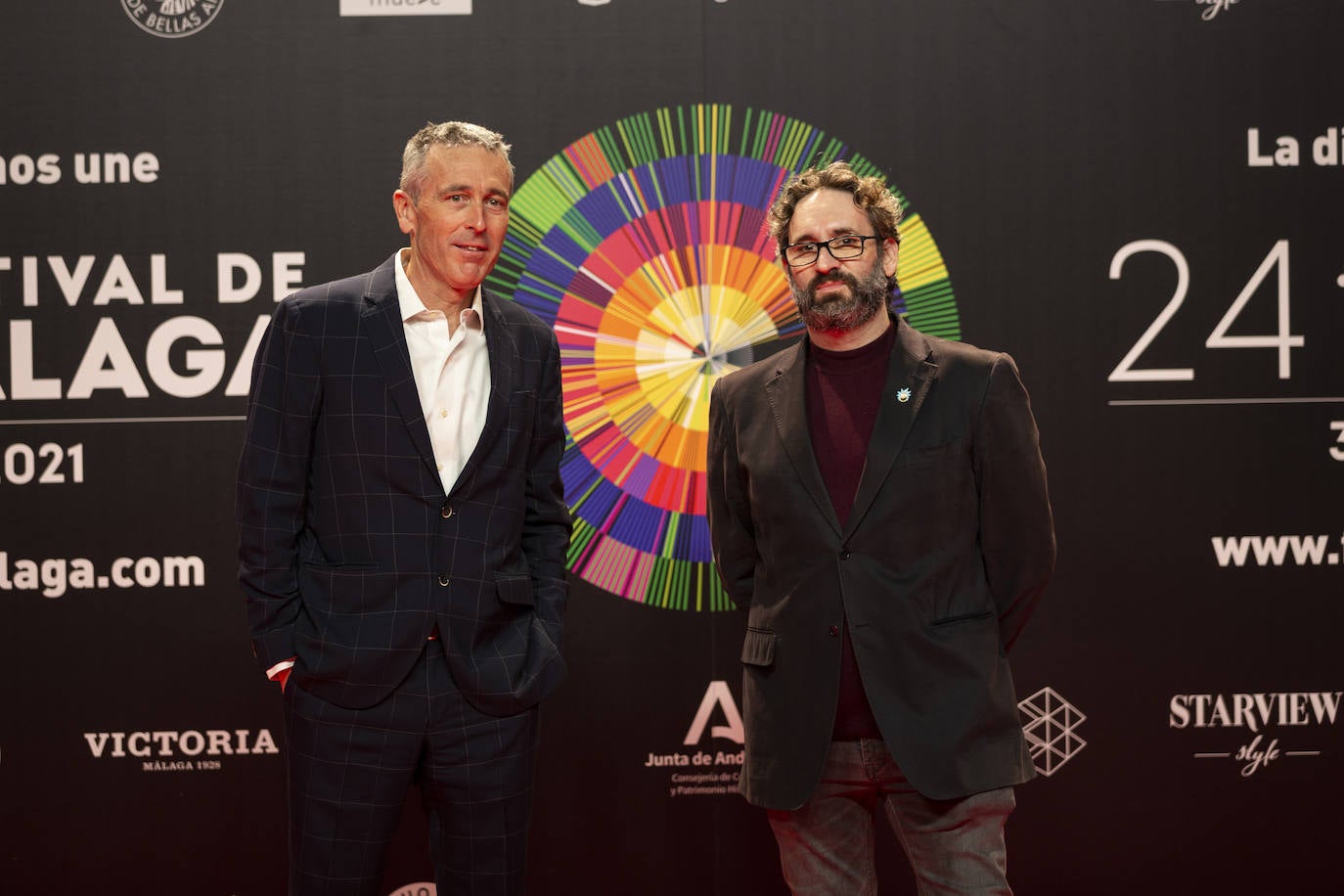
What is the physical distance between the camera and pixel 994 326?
3.20 meters

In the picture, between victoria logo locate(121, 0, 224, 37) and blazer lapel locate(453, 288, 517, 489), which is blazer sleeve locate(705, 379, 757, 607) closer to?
blazer lapel locate(453, 288, 517, 489)

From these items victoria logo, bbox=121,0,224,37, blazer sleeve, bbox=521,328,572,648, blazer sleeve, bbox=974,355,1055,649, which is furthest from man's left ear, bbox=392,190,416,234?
victoria logo, bbox=121,0,224,37

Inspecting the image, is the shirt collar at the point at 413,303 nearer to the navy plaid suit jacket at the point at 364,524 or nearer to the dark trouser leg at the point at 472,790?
the navy plaid suit jacket at the point at 364,524

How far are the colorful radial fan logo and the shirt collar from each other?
0.81m

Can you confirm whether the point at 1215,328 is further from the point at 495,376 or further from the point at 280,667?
the point at 280,667

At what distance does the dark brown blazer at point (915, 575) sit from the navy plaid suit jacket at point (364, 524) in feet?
1.72

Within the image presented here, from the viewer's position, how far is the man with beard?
2.13 m

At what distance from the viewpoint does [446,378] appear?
7.48ft

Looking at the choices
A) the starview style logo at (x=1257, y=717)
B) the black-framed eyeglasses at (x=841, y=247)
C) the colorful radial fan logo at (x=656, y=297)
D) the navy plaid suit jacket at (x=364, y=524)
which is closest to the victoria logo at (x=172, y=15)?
the colorful radial fan logo at (x=656, y=297)

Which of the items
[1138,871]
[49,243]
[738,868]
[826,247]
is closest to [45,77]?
[49,243]

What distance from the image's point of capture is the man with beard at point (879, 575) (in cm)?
213

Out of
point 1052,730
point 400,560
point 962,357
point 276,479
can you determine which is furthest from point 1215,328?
point 276,479

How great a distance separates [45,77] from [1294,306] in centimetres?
365

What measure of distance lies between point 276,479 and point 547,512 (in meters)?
0.56
